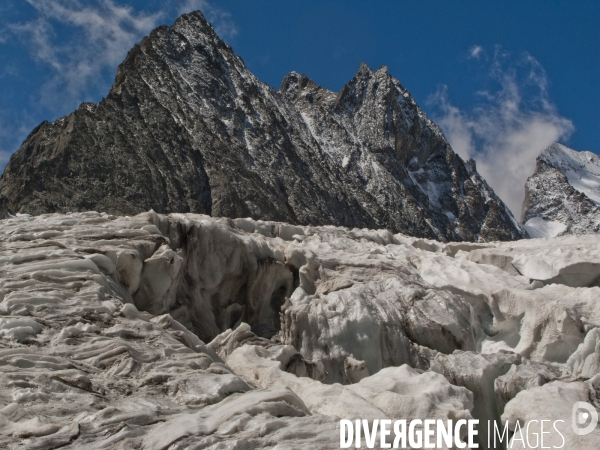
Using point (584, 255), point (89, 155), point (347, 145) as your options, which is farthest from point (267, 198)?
point (584, 255)

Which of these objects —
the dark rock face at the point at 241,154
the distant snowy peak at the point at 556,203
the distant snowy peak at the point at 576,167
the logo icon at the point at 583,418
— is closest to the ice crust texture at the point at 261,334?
the logo icon at the point at 583,418

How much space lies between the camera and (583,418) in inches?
315

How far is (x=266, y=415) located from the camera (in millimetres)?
6219

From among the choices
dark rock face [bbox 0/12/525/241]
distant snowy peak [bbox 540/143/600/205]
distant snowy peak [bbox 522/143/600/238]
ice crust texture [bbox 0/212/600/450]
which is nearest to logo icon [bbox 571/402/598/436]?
ice crust texture [bbox 0/212/600/450]

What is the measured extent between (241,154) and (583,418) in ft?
160

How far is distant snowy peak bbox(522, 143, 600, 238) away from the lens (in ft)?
342

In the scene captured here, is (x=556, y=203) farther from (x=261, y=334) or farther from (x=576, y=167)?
(x=261, y=334)

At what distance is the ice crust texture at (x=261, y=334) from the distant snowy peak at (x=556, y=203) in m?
90.9

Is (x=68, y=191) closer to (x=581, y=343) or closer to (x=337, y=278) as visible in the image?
(x=337, y=278)

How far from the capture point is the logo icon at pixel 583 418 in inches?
302

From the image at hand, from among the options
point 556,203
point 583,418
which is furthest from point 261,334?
point 556,203

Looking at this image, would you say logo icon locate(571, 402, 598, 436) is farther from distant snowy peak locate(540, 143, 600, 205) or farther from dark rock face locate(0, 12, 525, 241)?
distant snowy peak locate(540, 143, 600, 205)

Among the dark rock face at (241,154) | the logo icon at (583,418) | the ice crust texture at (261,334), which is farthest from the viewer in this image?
the dark rock face at (241,154)

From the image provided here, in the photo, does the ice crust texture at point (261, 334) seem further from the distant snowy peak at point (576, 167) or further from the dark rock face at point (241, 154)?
the distant snowy peak at point (576, 167)
